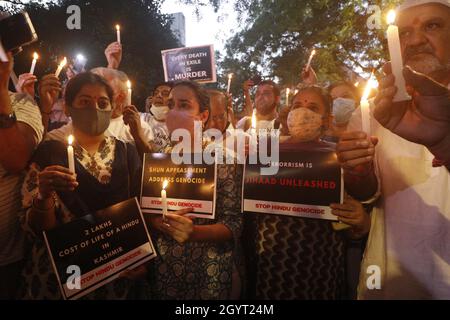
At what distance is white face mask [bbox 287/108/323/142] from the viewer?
2.59 m

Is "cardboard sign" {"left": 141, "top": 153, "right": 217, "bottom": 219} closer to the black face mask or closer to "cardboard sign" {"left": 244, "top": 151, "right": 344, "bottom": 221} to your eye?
"cardboard sign" {"left": 244, "top": 151, "right": 344, "bottom": 221}

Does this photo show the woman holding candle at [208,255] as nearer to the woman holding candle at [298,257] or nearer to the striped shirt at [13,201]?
the woman holding candle at [298,257]

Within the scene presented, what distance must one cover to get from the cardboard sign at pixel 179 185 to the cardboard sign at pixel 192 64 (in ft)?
12.9

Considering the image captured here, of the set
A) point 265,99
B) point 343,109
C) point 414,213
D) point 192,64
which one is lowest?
point 414,213

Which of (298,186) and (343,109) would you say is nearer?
(298,186)

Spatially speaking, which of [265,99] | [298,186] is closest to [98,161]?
[298,186]

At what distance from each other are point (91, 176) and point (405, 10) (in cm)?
240

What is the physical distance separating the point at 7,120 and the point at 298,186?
197 cm

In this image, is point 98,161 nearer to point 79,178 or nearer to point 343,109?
point 79,178

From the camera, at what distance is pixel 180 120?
2795mm

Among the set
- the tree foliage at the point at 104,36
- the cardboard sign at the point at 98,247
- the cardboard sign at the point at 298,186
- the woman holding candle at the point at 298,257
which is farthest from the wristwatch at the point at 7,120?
the tree foliage at the point at 104,36

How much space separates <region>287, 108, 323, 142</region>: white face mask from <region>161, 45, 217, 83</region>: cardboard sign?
371 cm

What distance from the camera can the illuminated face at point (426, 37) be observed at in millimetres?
1896

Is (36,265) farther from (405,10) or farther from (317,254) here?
(405,10)
